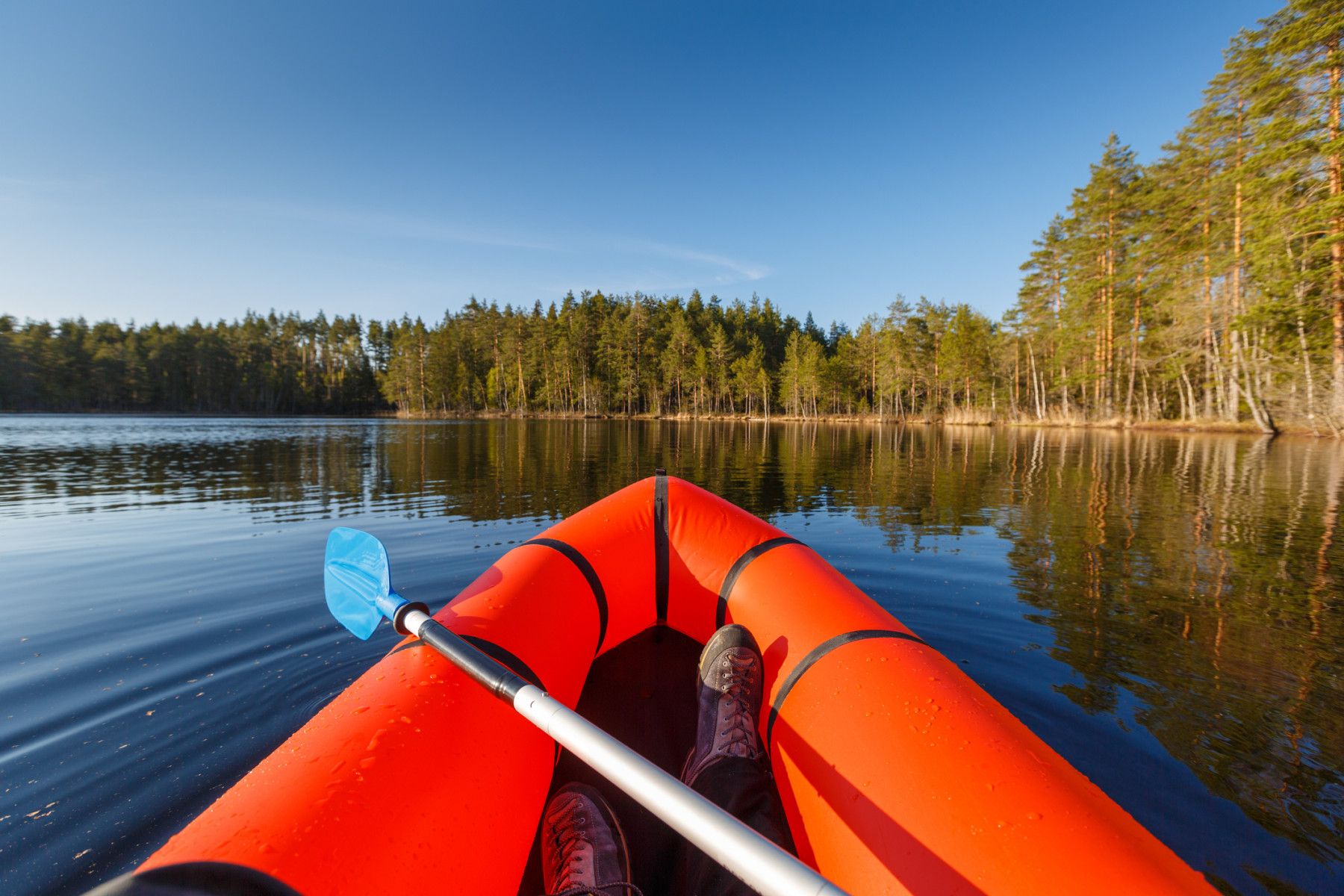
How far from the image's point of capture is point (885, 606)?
15.3 feet

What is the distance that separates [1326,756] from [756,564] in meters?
2.96

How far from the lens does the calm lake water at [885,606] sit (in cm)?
229

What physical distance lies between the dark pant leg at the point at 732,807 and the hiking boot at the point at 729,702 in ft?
0.19

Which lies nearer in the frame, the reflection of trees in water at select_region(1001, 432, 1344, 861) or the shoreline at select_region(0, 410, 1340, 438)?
the reflection of trees in water at select_region(1001, 432, 1344, 861)

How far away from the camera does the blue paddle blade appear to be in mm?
2445

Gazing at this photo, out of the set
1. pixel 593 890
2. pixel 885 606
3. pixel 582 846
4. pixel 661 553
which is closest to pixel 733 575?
pixel 661 553

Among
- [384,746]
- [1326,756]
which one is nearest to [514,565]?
[384,746]

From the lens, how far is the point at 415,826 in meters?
1.25

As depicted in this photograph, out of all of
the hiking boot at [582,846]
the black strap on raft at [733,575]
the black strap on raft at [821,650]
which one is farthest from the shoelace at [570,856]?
the black strap on raft at [733,575]

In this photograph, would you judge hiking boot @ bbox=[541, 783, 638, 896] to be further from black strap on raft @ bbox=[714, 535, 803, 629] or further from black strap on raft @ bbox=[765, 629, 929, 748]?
black strap on raft @ bbox=[714, 535, 803, 629]

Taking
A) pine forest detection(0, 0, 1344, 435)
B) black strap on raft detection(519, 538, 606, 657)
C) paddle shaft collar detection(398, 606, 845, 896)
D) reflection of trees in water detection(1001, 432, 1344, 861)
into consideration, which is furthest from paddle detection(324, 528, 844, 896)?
pine forest detection(0, 0, 1344, 435)

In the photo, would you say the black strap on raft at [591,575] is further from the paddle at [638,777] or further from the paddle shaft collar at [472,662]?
the paddle shaft collar at [472,662]

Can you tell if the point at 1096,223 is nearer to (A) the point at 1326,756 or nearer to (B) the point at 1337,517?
(B) the point at 1337,517

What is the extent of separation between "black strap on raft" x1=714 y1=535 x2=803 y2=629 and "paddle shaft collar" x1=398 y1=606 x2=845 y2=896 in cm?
126
